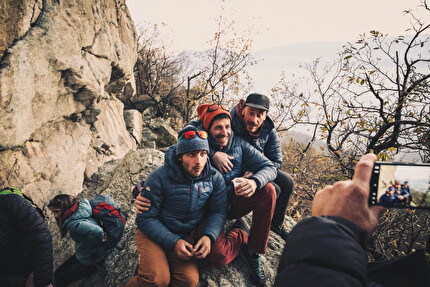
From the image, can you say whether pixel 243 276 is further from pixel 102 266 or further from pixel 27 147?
pixel 27 147

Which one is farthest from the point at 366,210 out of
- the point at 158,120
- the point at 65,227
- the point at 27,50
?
the point at 158,120

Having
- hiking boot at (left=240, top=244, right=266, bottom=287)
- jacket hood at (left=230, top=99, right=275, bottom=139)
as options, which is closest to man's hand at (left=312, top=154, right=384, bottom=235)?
hiking boot at (left=240, top=244, right=266, bottom=287)

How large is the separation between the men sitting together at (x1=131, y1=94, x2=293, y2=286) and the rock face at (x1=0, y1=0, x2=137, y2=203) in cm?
355

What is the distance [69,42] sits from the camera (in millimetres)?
5164

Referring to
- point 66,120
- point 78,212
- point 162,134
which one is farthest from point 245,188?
point 162,134

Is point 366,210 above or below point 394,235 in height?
above

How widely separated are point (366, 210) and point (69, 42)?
6764 mm

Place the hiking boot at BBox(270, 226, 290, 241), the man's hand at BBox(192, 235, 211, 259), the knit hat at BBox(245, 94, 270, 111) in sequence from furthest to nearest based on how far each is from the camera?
the hiking boot at BBox(270, 226, 290, 241) < the knit hat at BBox(245, 94, 270, 111) < the man's hand at BBox(192, 235, 211, 259)

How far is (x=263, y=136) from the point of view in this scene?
326 centimetres

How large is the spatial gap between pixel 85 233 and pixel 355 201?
2992 millimetres

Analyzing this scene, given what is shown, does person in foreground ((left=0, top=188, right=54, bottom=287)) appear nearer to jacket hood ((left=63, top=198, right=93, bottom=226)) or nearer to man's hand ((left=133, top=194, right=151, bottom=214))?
jacket hood ((left=63, top=198, right=93, bottom=226))

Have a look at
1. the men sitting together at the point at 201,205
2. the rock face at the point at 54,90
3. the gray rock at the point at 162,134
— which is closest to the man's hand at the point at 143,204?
the men sitting together at the point at 201,205

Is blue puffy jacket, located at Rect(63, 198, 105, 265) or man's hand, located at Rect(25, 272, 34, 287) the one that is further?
blue puffy jacket, located at Rect(63, 198, 105, 265)

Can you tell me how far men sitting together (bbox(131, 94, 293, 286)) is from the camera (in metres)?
2.27
